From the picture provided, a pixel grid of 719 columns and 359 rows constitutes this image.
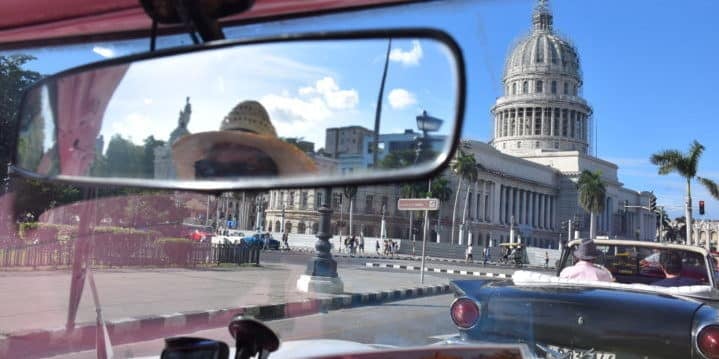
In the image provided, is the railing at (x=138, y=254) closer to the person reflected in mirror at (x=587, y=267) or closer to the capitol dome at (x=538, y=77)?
the capitol dome at (x=538, y=77)

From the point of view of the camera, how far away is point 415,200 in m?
1.84

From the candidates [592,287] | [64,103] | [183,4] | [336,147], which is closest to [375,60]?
[336,147]

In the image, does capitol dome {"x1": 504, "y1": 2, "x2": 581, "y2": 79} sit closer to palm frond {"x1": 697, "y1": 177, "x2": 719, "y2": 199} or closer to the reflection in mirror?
the reflection in mirror

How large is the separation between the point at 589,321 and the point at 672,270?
8.13ft

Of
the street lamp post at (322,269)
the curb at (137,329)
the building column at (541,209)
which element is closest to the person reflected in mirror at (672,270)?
the building column at (541,209)

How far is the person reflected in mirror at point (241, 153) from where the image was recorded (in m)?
1.19

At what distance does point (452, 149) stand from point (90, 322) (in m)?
1.35

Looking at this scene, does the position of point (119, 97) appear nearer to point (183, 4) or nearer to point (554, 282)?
point (183, 4)

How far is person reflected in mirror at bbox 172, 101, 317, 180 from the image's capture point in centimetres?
119

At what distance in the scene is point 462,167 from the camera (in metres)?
1.83

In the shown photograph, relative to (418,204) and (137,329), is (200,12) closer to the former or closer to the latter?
(418,204)

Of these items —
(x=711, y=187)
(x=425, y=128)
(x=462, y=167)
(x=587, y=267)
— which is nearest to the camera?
(x=425, y=128)

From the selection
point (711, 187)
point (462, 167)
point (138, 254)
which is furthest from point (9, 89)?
point (711, 187)

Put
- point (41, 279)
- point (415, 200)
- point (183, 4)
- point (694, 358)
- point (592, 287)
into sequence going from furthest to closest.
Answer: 1. point (592, 287)
2. point (694, 358)
3. point (41, 279)
4. point (415, 200)
5. point (183, 4)
